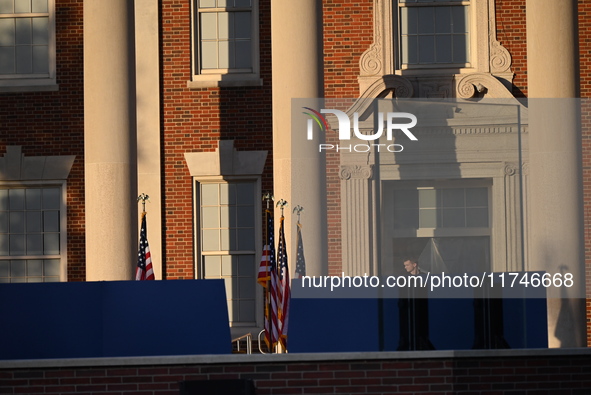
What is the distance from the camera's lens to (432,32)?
19.6 m

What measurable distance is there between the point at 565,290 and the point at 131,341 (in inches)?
288

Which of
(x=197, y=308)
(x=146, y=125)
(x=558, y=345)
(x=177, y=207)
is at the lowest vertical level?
(x=558, y=345)

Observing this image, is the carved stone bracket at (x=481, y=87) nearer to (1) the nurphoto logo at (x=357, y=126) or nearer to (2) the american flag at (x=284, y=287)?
(1) the nurphoto logo at (x=357, y=126)

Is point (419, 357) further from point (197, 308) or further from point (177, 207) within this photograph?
point (177, 207)

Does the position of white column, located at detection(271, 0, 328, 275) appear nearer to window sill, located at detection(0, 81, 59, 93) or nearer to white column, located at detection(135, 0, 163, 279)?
white column, located at detection(135, 0, 163, 279)

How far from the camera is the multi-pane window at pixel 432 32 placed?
19.6 metres

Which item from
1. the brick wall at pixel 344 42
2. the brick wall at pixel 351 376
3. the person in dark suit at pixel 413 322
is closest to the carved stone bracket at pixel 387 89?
the brick wall at pixel 344 42

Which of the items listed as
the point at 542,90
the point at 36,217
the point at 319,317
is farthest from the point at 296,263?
the point at 36,217

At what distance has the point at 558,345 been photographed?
15656 millimetres

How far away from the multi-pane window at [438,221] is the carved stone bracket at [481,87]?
2.36 m

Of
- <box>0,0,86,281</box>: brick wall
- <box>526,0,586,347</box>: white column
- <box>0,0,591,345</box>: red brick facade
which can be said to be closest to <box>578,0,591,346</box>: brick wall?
<box>0,0,591,345</box>: red brick facade

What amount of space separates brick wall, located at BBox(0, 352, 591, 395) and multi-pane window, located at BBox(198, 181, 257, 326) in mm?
8926

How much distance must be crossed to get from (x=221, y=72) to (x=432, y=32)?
4.15m

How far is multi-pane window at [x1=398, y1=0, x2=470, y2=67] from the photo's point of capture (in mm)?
19562
